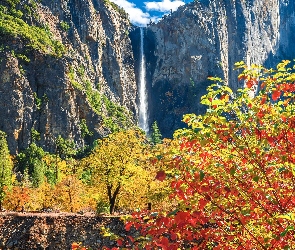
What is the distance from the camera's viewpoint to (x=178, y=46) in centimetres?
14538

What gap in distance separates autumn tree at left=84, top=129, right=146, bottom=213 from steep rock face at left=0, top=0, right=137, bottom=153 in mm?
47704

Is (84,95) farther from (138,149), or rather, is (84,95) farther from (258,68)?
(258,68)

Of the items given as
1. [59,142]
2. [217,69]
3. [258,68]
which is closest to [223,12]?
[217,69]

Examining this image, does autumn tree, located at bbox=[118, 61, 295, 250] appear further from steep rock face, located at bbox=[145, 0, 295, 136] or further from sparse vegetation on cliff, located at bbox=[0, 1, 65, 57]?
steep rock face, located at bbox=[145, 0, 295, 136]

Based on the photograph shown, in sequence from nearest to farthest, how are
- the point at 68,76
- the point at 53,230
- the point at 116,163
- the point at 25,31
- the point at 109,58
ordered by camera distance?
the point at 53,230, the point at 116,163, the point at 25,31, the point at 68,76, the point at 109,58

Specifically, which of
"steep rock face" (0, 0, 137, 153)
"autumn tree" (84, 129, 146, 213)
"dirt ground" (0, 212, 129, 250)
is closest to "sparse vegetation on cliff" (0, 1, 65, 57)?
"steep rock face" (0, 0, 137, 153)

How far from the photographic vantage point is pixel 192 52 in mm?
142375

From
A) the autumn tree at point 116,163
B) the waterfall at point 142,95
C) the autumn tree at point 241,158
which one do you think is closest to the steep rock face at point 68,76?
the waterfall at point 142,95

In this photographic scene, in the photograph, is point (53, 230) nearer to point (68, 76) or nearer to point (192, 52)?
point (68, 76)

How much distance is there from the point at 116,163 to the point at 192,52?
116m

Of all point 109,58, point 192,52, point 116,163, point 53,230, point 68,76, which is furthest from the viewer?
point 192,52

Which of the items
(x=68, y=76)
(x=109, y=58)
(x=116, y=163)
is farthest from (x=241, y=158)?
(x=109, y=58)

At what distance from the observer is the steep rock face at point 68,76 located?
269ft

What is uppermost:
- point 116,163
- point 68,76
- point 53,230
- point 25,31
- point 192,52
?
point 192,52
